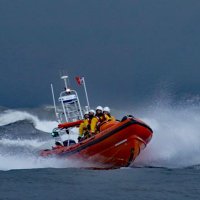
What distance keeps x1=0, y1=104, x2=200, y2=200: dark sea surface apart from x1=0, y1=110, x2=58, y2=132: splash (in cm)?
480

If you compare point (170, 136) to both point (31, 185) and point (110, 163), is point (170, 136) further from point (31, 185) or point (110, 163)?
point (31, 185)

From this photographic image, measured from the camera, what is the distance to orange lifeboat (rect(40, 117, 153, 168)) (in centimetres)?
1617

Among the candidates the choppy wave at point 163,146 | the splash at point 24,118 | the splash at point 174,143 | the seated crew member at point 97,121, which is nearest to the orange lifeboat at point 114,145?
the seated crew member at point 97,121

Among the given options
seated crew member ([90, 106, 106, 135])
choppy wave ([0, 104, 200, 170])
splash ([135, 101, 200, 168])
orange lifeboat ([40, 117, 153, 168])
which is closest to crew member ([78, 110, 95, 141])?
seated crew member ([90, 106, 106, 135])

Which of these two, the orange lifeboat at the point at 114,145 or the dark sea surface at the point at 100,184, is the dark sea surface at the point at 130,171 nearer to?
the dark sea surface at the point at 100,184

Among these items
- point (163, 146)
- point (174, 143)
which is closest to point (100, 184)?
point (163, 146)

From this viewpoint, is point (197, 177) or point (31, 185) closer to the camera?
point (31, 185)

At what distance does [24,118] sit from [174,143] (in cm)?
1519

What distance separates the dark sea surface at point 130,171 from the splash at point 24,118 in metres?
4.80

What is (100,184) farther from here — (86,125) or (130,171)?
(86,125)

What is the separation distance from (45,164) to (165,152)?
3003 millimetres

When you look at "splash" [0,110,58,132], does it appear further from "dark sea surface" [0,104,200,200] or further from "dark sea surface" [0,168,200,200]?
"dark sea surface" [0,168,200,200]

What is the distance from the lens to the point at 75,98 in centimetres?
1894

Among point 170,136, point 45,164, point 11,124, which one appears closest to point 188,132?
point 170,136
